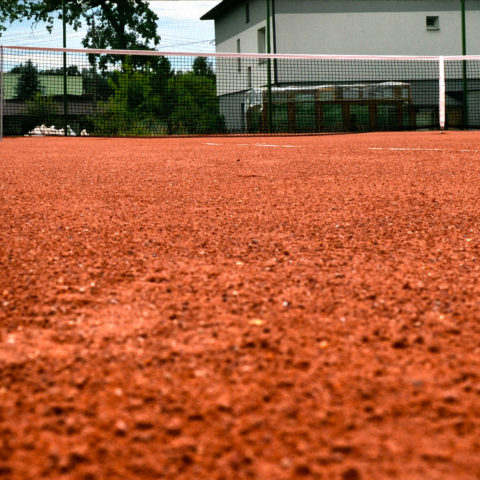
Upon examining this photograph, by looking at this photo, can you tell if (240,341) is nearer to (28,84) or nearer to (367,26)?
(28,84)

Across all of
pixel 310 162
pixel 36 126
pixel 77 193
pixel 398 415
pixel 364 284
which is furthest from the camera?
pixel 36 126

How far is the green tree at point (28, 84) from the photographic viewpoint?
15.3m

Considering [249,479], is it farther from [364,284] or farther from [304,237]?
[304,237]

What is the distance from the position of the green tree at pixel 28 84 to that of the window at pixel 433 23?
50.1 feet

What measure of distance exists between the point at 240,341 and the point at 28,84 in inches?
586

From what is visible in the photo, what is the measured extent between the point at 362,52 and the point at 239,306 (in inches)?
920

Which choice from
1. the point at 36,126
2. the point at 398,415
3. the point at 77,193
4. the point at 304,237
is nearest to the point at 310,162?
the point at 77,193

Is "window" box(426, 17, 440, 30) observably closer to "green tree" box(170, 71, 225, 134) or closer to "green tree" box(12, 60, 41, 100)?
"green tree" box(170, 71, 225, 134)

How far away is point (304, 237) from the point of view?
315 cm

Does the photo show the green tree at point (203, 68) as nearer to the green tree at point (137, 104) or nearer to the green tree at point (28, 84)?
the green tree at point (137, 104)

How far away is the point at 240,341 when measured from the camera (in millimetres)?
1936

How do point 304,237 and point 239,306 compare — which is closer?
point 239,306

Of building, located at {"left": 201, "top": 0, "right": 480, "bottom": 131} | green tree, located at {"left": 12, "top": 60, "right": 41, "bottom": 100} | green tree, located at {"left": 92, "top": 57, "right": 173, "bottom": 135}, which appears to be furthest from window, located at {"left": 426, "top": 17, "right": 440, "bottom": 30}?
green tree, located at {"left": 12, "top": 60, "right": 41, "bottom": 100}

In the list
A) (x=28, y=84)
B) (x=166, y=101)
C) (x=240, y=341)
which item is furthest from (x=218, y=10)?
(x=240, y=341)
